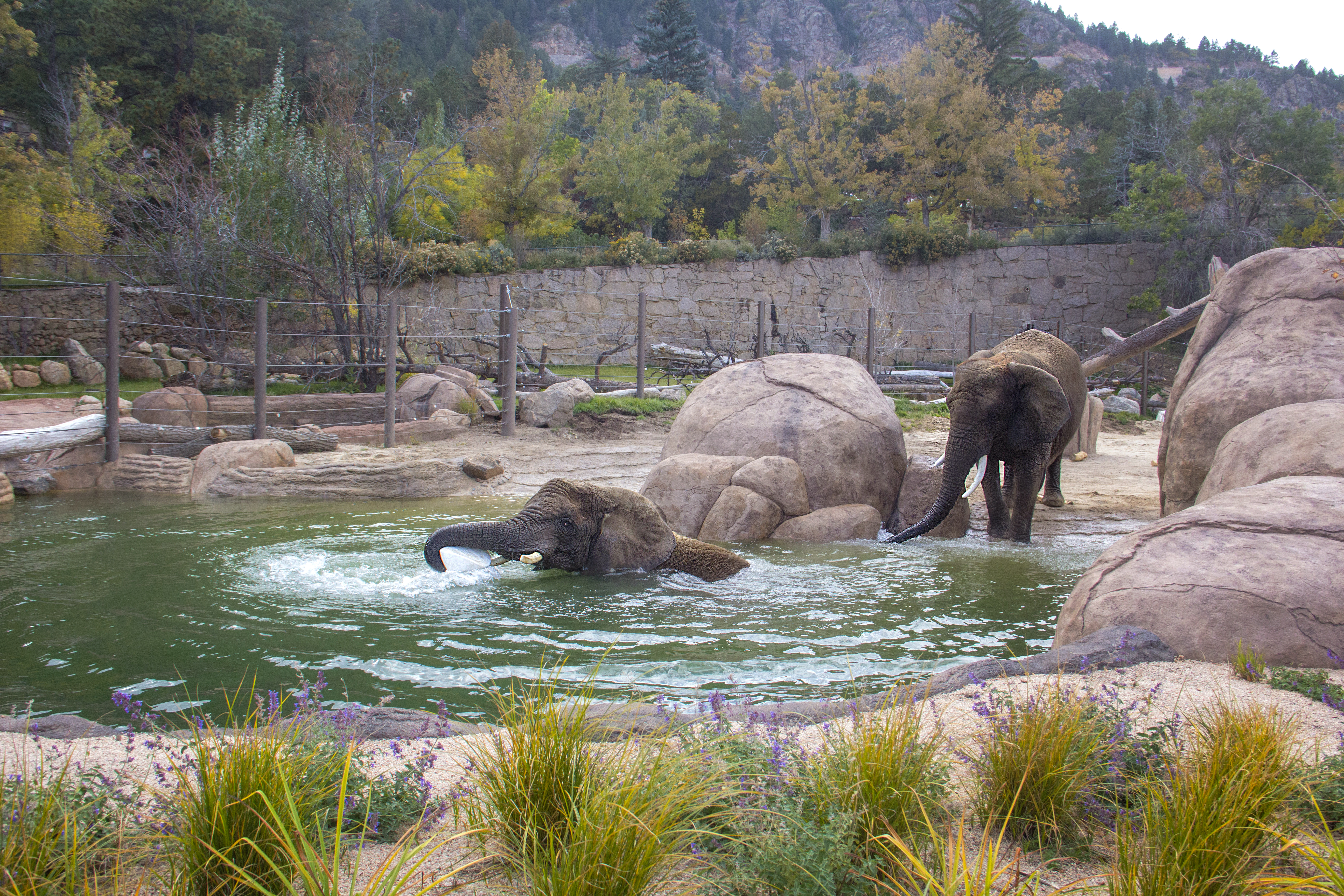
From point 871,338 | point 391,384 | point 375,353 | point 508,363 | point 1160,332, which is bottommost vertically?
point 391,384

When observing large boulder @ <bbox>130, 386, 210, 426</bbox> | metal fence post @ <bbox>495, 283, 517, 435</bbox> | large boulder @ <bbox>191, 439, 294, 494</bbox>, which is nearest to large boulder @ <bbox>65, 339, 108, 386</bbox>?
large boulder @ <bbox>130, 386, 210, 426</bbox>

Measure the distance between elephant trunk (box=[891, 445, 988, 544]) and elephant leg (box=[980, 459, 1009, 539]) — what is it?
603 mm

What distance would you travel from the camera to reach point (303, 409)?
42.4ft

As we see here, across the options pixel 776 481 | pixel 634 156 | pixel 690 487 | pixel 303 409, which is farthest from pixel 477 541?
pixel 634 156

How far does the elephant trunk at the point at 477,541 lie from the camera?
5.41 meters

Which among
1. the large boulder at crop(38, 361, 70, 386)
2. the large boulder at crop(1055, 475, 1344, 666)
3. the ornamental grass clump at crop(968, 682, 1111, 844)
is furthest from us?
the large boulder at crop(38, 361, 70, 386)

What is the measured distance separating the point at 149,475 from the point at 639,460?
571cm

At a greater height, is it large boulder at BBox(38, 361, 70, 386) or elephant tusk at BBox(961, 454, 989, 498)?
large boulder at BBox(38, 361, 70, 386)

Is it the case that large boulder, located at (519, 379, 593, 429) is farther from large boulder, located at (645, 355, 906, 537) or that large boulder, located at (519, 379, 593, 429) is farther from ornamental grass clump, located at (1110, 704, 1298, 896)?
ornamental grass clump, located at (1110, 704, 1298, 896)

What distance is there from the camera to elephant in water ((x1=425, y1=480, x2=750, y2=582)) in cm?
545

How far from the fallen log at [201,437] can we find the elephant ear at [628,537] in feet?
20.7

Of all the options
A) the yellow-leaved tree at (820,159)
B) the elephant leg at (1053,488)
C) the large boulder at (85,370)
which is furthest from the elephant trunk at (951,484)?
the yellow-leaved tree at (820,159)

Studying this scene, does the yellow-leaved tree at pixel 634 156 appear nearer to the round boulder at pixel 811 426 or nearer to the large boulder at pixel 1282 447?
the round boulder at pixel 811 426

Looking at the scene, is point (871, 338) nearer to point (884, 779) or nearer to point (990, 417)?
point (990, 417)
